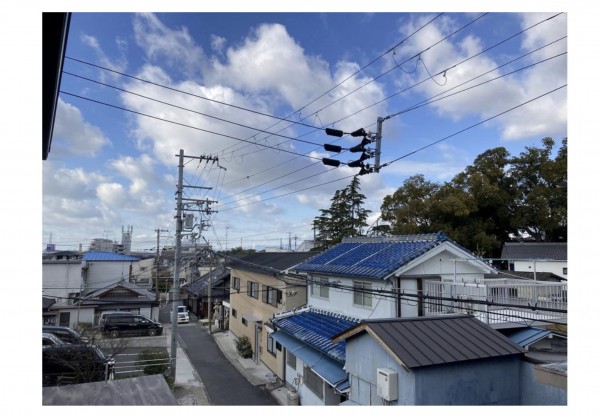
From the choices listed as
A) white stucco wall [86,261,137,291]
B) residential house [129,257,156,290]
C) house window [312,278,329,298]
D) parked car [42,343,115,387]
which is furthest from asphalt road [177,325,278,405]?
residential house [129,257,156,290]

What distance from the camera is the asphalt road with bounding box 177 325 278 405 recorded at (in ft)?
44.0

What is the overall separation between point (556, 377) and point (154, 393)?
19.5ft

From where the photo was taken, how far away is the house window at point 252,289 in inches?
791

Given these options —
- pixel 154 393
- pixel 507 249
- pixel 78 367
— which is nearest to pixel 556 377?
pixel 154 393

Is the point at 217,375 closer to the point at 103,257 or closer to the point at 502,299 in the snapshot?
the point at 502,299

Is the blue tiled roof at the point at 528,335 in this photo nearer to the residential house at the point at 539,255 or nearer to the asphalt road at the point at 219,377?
the asphalt road at the point at 219,377

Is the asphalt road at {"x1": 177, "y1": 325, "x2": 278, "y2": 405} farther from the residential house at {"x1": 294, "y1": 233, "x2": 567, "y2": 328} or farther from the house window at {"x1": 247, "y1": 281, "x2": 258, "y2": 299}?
the residential house at {"x1": 294, "y1": 233, "x2": 567, "y2": 328}

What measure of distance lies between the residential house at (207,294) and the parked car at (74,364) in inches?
519

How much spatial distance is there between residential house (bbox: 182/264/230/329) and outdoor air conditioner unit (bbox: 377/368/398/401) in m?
20.0

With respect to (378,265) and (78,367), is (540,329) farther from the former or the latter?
(78,367)

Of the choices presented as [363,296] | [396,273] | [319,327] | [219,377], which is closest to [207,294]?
[219,377]

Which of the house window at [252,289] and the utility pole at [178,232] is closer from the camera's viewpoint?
the utility pole at [178,232]

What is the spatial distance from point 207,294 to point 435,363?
24.1 metres

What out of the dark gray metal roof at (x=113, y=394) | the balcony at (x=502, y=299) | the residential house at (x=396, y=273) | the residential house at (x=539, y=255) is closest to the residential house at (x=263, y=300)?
the residential house at (x=396, y=273)
